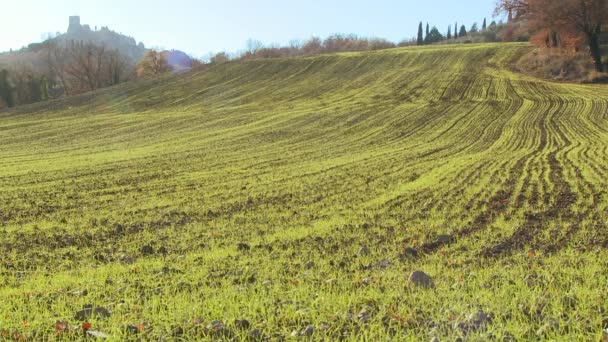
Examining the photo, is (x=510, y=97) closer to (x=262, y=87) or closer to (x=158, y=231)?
(x=262, y=87)

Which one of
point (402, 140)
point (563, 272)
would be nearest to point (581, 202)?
point (563, 272)

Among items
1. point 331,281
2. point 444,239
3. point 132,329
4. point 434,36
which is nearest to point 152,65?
point 434,36

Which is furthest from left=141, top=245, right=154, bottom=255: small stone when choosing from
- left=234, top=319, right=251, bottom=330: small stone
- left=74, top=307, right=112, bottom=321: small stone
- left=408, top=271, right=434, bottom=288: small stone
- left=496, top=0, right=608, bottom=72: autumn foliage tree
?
left=496, top=0, right=608, bottom=72: autumn foliage tree

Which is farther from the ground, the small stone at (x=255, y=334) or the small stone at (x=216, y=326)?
the small stone at (x=216, y=326)

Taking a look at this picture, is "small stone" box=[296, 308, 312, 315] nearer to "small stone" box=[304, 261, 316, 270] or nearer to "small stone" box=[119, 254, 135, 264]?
"small stone" box=[304, 261, 316, 270]

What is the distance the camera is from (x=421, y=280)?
20.1ft

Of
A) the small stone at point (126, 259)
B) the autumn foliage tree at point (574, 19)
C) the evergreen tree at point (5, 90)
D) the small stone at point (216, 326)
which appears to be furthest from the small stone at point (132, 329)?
the evergreen tree at point (5, 90)

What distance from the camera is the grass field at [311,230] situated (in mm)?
4918

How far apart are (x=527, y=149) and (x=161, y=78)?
51582 mm

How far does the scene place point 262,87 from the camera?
2248 inches

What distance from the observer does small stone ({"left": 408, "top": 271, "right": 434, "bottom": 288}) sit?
6.02m

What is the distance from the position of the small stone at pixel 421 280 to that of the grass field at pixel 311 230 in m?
0.10

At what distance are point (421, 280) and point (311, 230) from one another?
15.0ft

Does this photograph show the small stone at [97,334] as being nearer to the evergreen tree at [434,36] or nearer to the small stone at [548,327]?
the small stone at [548,327]
